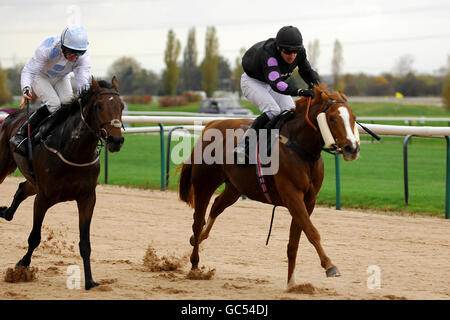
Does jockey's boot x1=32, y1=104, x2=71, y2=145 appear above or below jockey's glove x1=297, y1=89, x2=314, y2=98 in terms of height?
below

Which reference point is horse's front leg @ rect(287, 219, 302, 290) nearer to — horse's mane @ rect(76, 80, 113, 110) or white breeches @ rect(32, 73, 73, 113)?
horse's mane @ rect(76, 80, 113, 110)

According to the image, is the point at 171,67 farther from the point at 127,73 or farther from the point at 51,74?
the point at 51,74

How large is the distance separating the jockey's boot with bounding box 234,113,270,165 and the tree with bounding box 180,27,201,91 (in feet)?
208

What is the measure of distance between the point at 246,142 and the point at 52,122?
1774 millimetres

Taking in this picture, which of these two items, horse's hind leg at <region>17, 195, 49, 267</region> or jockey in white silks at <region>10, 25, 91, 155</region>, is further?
jockey in white silks at <region>10, 25, 91, 155</region>

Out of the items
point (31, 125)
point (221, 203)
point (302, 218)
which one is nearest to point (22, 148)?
point (31, 125)

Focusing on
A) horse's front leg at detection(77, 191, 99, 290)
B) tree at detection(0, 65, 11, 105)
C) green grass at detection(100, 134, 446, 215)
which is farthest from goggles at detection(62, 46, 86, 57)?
tree at detection(0, 65, 11, 105)

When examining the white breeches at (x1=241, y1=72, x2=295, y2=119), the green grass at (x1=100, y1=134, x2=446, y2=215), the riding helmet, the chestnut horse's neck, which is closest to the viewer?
the chestnut horse's neck

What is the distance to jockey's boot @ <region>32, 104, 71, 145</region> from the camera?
625 centimetres

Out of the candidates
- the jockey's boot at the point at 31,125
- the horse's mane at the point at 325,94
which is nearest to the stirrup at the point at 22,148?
the jockey's boot at the point at 31,125

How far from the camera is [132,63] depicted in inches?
3169

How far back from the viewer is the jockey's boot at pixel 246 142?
6.09m

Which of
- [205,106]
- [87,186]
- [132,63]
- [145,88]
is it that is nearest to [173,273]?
[87,186]

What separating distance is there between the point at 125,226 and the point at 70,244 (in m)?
1.17
